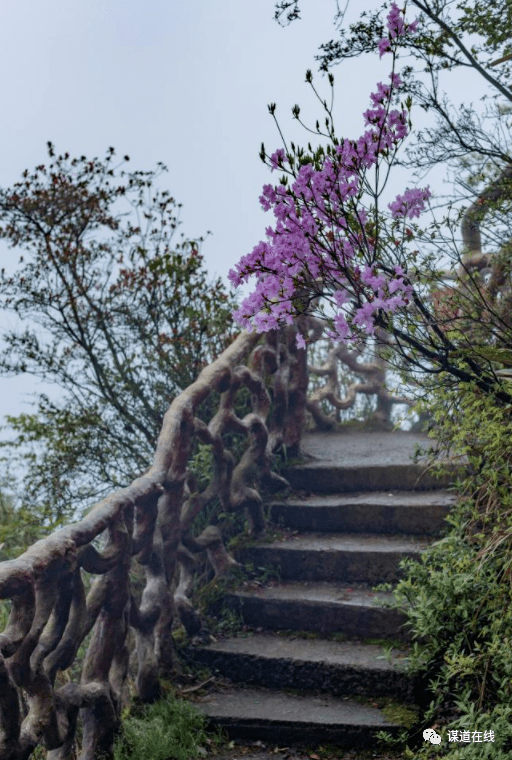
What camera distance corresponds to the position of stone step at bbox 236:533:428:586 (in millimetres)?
5145

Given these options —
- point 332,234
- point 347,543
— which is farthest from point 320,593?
point 332,234

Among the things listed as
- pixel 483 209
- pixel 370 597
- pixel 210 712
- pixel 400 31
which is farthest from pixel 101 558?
pixel 483 209

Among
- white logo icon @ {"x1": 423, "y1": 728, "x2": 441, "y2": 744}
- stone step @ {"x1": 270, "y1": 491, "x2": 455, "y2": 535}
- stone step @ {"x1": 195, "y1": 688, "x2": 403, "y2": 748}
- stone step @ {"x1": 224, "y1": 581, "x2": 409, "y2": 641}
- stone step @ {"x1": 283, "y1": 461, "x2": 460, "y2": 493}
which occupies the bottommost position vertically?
stone step @ {"x1": 195, "y1": 688, "x2": 403, "y2": 748}

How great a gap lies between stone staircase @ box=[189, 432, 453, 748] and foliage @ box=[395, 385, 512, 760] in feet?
0.80

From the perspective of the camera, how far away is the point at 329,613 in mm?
4867

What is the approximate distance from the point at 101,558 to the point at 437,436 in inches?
70.8

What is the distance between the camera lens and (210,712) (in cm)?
427

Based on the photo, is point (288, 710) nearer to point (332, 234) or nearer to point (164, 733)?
point (164, 733)

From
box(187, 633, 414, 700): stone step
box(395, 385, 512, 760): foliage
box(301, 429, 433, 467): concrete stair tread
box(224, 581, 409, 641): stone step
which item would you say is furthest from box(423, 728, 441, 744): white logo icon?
box(301, 429, 433, 467): concrete stair tread

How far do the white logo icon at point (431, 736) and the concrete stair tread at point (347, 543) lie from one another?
4.52 feet

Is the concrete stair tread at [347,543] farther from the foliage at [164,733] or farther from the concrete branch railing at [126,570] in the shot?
Result: the foliage at [164,733]

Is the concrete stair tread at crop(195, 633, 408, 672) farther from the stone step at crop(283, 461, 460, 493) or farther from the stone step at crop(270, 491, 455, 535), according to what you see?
the stone step at crop(283, 461, 460, 493)

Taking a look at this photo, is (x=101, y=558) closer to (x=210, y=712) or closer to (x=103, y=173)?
(x=210, y=712)

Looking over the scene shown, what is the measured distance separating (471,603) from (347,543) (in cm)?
142
